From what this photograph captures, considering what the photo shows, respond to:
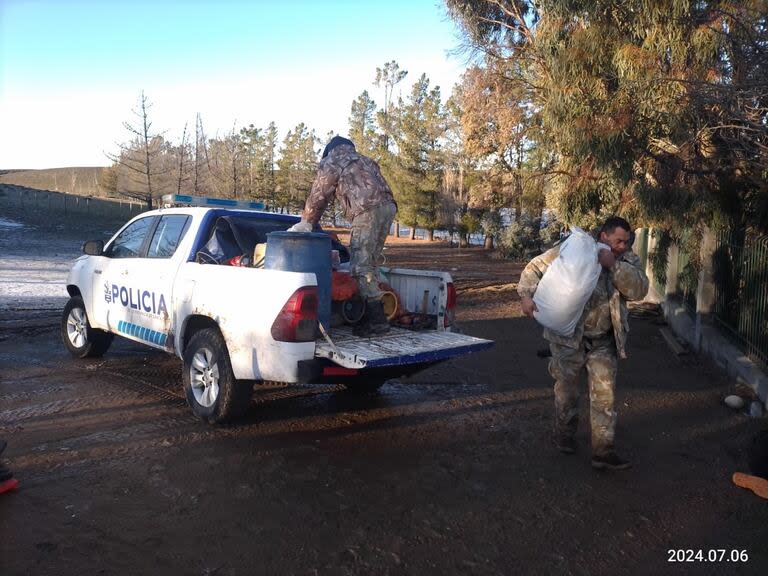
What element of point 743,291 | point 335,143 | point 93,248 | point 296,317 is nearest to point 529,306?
point 296,317

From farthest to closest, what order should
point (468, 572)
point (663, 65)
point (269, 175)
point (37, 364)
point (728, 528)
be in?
point (269, 175) → point (663, 65) → point (37, 364) → point (728, 528) → point (468, 572)

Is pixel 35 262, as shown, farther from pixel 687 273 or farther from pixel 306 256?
pixel 687 273

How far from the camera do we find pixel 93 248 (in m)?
7.07

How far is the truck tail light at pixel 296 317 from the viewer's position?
4.64 metres

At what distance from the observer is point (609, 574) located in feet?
10.8

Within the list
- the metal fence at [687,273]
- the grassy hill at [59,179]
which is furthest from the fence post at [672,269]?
the grassy hill at [59,179]

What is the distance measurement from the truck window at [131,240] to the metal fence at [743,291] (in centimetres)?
647

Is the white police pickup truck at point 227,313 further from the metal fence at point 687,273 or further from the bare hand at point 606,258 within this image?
the metal fence at point 687,273

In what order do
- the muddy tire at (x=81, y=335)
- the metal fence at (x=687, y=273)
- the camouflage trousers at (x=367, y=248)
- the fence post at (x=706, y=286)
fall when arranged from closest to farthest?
the camouflage trousers at (x=367, y=248) → the muddy tire at (x=81, y=335) → the fence post at (x=706, y=286) → the metal fence at (x=687, y=273)

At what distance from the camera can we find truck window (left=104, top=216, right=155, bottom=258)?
6758mm

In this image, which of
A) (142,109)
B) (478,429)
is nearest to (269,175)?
(142,109)

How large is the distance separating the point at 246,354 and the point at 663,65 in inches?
270

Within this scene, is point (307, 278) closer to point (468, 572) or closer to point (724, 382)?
point (468, 572)

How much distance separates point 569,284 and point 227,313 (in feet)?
Answer: 8.48
